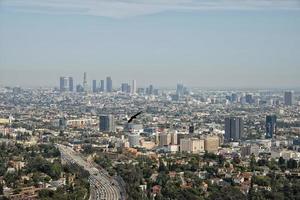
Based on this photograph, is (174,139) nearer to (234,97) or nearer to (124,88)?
(124,88)

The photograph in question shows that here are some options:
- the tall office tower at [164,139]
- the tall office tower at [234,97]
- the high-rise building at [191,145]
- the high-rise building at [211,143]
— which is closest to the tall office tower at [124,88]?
the tall office tower at [234,97]

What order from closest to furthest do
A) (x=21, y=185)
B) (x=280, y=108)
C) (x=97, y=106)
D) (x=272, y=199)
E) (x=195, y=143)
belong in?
(x=272, y=199) < (x=21, y=185) < (x=195, y=143) < (x=280, y=108) < (x=97, y=106)

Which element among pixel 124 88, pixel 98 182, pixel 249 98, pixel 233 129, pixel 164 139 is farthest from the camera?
pixel 249 98

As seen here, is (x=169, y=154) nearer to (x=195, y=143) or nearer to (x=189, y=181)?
(x=195, y=143)

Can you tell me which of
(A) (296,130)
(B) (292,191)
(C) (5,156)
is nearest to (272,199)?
(B) (292,191)

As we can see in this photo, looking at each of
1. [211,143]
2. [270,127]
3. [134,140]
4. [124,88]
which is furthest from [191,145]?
[124,88]

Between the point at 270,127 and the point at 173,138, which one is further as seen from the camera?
the point at 270,127

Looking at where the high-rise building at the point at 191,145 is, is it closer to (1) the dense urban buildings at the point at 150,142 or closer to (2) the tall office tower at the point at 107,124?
(1) the dense urban buildings at the point at 150,142
